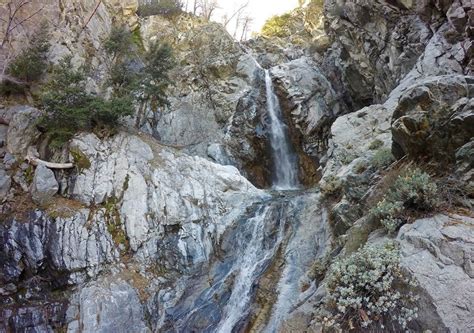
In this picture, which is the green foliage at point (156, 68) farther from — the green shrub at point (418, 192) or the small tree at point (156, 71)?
the green shrub at point (418, 192)

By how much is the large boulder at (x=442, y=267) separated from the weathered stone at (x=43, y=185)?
440 inches

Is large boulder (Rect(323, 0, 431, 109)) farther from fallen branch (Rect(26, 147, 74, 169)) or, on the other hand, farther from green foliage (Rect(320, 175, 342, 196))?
fallen branch (Rect(26, 147, 74, 169))

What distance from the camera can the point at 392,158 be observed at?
320 inches

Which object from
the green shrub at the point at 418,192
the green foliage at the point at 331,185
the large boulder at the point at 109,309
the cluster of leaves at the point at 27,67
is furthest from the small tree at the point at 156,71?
the green shrub at the point at 418,192

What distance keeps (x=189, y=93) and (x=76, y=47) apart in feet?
23.9

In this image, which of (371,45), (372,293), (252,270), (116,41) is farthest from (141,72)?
(372,293)

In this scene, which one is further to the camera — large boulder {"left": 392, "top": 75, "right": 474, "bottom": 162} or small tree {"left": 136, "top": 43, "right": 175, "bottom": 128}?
small tree {"left": 136, "top": 43, "right": 175, "bottom": 128}

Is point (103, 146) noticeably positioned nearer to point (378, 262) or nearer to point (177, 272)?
point (177, 272)

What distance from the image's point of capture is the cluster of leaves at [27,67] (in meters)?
15.1

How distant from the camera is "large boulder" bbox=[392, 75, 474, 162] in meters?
6.25

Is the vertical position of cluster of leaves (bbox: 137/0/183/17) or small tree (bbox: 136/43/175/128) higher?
cluster of leaves (bbox: 137/0/183/17)

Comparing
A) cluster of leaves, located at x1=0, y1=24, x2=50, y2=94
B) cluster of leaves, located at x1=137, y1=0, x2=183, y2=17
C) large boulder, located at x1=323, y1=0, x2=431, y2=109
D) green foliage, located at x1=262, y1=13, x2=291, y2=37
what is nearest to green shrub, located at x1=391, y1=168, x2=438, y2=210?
large boulder, located at x1=323, y1=0, x2=431, y2=109

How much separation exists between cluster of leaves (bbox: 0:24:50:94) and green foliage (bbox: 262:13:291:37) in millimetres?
21056

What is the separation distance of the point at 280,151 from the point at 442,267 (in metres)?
16.1
